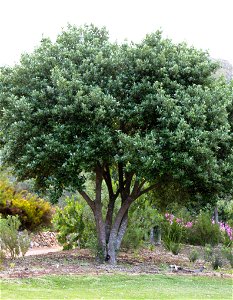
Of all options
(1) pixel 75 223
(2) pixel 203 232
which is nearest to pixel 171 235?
(2) pixel 203 232

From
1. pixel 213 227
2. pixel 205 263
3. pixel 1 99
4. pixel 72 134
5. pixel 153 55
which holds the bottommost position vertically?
pixel 205 263

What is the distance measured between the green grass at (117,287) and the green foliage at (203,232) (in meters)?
8.89

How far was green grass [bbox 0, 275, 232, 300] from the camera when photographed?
30.4ft

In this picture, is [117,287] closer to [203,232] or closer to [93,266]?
[93,266]

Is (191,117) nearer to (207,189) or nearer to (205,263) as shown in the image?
(207,189)

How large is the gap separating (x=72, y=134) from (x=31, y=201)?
11.6 m

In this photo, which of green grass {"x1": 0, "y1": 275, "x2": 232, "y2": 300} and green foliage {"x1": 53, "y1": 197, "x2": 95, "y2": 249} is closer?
green grass {"x1": 0, "y1": 275, "x2": 232, "y2": 300}

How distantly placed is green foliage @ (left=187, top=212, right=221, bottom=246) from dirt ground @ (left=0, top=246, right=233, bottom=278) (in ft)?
13.9

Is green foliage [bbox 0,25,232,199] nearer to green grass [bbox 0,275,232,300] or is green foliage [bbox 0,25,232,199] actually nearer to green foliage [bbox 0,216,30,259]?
green foliage [bbox 0,216,30,259]

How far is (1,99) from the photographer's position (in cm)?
1320

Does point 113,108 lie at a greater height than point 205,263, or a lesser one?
greater

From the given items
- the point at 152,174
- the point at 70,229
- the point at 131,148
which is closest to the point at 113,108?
the point at 131,148

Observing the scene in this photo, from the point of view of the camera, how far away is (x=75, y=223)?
17562 millimetres

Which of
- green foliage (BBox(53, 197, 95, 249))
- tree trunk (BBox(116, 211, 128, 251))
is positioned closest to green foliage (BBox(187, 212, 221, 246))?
green foliage (BBox(53, 197, 95, 249))
